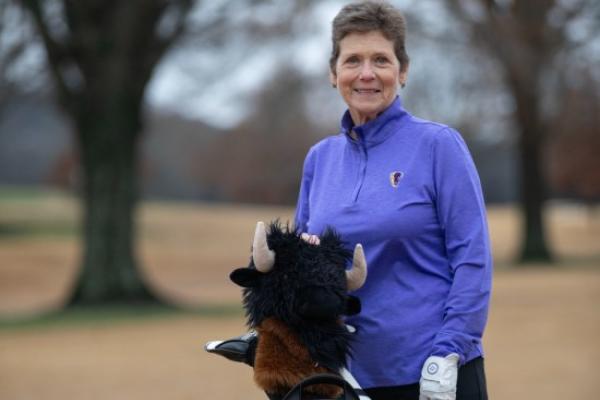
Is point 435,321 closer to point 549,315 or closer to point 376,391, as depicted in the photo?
point 376,391

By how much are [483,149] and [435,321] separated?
32.3 m

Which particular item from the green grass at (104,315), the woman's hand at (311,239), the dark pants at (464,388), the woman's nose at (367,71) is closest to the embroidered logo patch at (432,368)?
the dark pants at (464,388)

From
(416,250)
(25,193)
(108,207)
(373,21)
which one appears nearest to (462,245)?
(416,250)

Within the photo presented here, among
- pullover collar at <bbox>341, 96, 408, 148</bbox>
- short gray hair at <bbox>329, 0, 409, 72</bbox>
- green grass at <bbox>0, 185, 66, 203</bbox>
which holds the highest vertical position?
short gray hair at <bbox>329, 0, 409, 72</bbox>

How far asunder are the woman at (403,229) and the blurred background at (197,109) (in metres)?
3.13

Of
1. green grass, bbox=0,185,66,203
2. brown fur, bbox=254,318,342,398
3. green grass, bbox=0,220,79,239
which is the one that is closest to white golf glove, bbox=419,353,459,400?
brown fur, bbox=254,318,342,398

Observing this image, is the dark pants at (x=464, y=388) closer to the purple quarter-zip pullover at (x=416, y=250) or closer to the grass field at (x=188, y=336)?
the purple quarter-zip pullover at (x=416, y=250)

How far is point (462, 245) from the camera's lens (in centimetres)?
291

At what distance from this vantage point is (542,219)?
2927cm

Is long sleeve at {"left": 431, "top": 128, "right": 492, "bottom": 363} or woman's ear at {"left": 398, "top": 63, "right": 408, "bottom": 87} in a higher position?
woman's ear at {"left": 398, "top": 63, "right": 408, "bottom": 87}

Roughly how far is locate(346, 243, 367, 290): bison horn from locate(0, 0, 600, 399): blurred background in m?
3.48

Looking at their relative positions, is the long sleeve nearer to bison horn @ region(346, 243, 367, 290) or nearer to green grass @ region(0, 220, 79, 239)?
bison horn @ region(346, 243, 367, 290)

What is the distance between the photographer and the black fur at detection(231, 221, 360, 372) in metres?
2.87

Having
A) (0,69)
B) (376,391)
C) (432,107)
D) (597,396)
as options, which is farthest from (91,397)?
(432,107)
